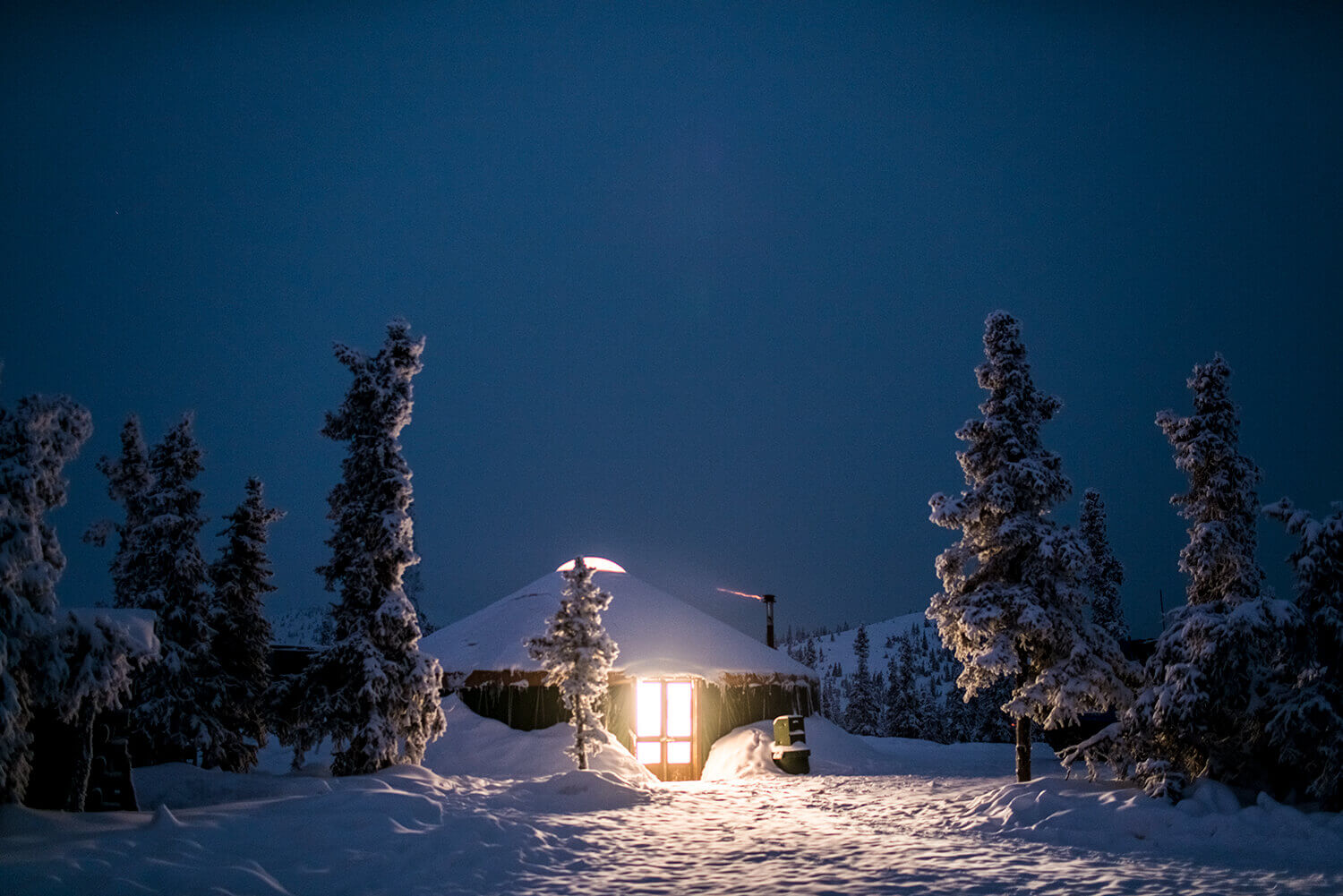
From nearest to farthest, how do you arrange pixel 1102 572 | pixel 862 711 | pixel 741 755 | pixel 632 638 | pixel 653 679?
1. pixel 741 755
2. pixel 653 679
3. pixel 632 638
4. pixel 1102 572
5. pixel 862 711

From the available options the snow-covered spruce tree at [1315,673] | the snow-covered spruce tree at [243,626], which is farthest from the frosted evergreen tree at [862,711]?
the snow-covered spruce tree at [1315,673]

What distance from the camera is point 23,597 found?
908cm

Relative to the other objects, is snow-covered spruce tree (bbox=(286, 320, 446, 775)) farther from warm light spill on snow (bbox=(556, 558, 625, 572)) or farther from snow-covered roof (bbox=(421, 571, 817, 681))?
warm light spill on snow (bbox=(556, 558, 625, 572))

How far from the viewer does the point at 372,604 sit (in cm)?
1595

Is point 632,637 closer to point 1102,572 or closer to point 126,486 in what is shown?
point 126,486

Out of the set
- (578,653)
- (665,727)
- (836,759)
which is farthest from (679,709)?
(578,653)

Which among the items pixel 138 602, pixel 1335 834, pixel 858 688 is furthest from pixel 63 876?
pixel 858 688

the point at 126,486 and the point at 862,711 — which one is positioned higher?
the point at 126,486

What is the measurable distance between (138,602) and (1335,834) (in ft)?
65.0

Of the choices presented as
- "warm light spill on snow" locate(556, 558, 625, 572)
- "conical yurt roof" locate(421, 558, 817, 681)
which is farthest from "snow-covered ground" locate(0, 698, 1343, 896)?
"warm light spill on snow" locate(556, 558, 625, 572)

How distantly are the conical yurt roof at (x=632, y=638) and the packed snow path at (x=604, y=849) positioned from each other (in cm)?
834

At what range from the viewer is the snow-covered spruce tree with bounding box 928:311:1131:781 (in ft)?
49.4

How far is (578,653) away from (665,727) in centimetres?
576

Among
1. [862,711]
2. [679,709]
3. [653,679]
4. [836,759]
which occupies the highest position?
[653,679]
